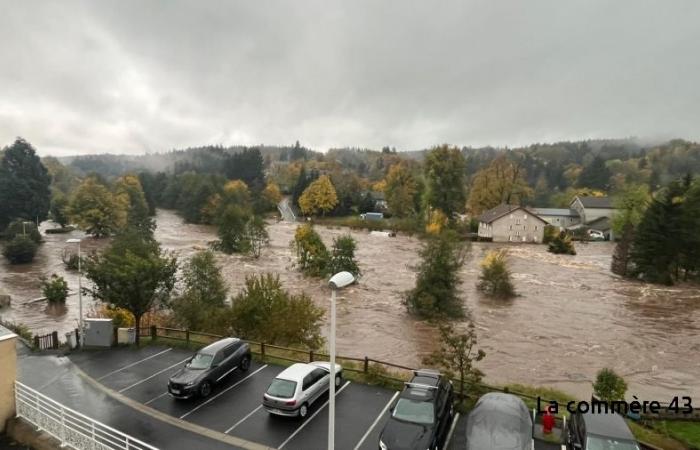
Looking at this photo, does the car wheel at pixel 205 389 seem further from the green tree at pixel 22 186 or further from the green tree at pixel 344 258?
the green tree at pixel 22 186

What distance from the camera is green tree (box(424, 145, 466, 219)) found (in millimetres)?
77688

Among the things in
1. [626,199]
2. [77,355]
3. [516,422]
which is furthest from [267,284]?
[626,199]

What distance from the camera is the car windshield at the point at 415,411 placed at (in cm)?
1177

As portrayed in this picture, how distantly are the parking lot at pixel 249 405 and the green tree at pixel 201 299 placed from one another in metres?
4.16

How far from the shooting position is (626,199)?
7625cm

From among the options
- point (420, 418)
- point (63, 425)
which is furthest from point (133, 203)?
point (420, 418)

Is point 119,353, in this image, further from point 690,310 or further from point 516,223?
point 516,223

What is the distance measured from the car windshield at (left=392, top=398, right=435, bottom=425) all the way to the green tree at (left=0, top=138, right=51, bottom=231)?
86.6 metres

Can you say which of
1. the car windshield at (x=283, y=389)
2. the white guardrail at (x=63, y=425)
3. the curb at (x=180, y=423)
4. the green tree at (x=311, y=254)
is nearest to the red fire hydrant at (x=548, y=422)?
the car windshield at (x=283, y=389)

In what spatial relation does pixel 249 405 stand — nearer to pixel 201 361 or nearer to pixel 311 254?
pixel 201 361

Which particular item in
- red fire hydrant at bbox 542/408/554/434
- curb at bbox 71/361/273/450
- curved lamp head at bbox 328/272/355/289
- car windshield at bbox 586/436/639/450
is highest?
curved lamp head at bbox 328/272/355/289

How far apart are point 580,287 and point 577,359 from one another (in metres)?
19.9

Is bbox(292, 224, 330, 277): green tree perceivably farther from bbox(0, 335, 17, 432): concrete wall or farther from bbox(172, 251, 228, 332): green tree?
bbox(0, 335, 17, 432): concrete wall

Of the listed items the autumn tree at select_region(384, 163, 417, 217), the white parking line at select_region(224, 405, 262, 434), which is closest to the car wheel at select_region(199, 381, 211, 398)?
the white parking line at select_region(224, 405, 262, 434)
